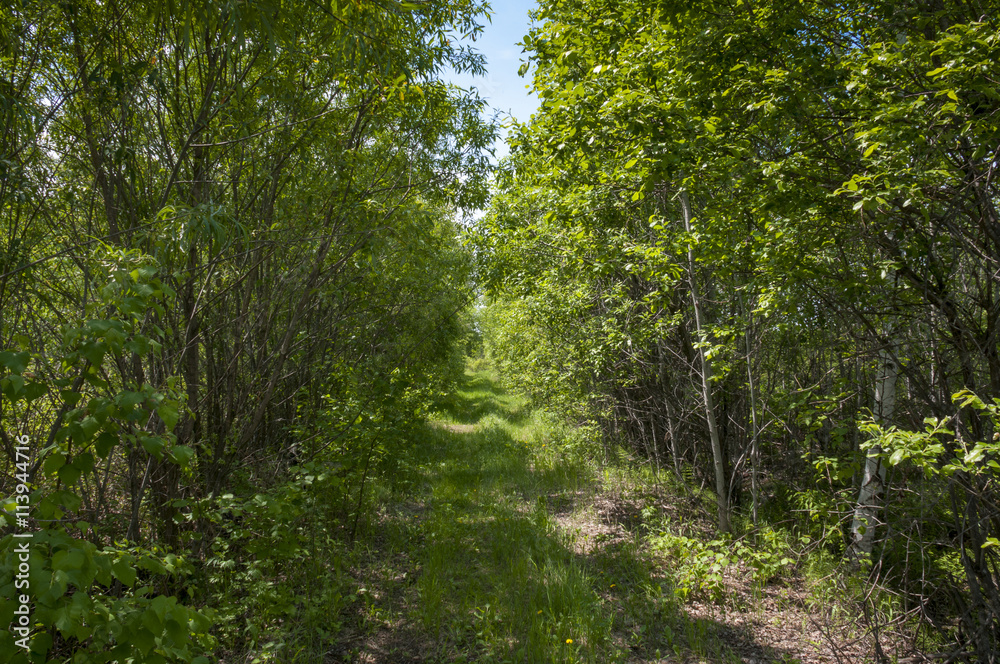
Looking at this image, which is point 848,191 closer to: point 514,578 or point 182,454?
point 182,454

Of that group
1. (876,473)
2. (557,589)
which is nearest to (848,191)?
(876,473)

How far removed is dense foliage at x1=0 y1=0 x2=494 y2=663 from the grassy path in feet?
2.32

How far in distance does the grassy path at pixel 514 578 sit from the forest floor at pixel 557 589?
0.02 meters

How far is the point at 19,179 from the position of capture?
9.96 feet

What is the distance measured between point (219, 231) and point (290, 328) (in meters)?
1.96

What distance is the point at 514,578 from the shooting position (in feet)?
16.6

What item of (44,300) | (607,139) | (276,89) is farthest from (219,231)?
(607,139)

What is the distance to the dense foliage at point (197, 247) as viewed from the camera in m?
2.23

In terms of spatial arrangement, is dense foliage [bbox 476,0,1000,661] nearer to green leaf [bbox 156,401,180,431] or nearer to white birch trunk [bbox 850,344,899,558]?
white birch trunk [bbox 850,344,899,558]

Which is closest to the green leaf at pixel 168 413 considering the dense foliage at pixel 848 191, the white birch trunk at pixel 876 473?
the dense foliage at pixel 848 191

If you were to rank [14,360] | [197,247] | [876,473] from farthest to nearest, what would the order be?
[876,473] < [197,247] < [14,360]

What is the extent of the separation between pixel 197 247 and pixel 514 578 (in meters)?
4.28

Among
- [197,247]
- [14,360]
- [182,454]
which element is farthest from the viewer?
[197,247]

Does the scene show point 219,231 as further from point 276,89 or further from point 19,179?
point 276,89
